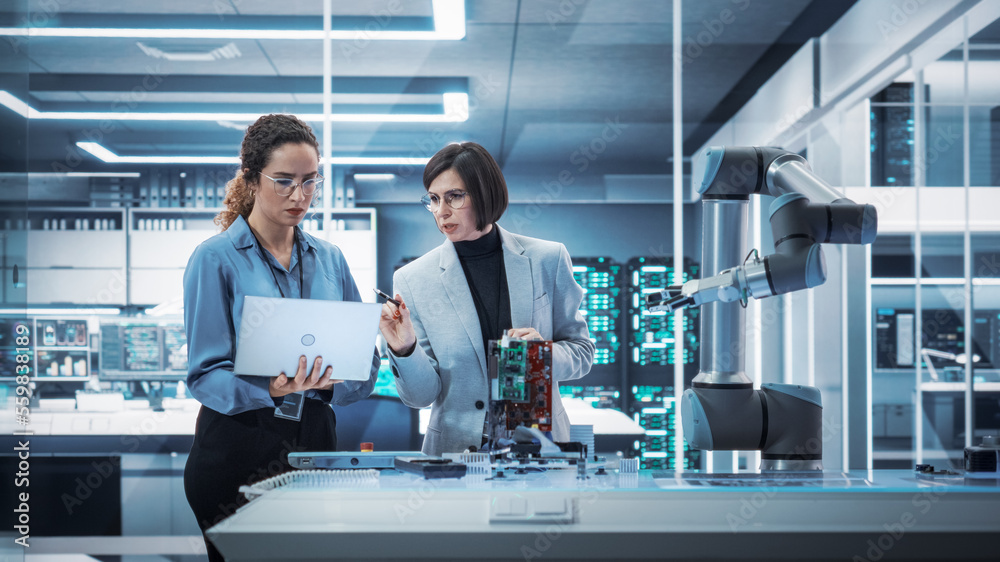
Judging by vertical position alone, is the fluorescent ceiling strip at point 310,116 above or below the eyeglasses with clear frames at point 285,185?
above

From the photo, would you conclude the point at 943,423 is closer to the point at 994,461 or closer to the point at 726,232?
the point at 994,461

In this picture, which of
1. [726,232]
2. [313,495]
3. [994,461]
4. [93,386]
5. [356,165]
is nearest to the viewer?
[313,495]

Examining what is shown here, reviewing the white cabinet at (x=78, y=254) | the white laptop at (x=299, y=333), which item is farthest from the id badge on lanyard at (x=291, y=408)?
the white cabinet at (x=78, y=254)

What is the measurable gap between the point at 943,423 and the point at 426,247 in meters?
2.66

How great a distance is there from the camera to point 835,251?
401cm

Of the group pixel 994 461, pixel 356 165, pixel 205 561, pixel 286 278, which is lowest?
pixel 205 561

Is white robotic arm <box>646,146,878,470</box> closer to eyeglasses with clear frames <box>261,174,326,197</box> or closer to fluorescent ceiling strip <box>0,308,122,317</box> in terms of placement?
eyeglasses with clear frames <box>261,174,326,197</box>

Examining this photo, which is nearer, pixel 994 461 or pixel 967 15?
pixel 994 461

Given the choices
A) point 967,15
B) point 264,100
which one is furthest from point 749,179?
Answer: point 264,100

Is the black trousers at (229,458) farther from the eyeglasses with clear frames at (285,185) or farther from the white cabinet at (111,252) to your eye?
the white cabinet at (111,252)

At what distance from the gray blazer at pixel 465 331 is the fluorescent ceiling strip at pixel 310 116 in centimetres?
208

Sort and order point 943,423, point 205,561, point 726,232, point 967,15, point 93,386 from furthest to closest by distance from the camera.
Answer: point 93,386 < point 205,561 < point 943,423 < point 967,15 < point 726,232

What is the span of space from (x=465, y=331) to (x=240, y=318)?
0.55 meters

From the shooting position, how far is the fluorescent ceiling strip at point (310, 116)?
3.83m
